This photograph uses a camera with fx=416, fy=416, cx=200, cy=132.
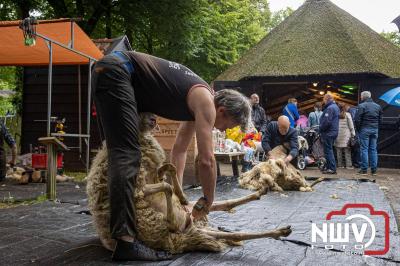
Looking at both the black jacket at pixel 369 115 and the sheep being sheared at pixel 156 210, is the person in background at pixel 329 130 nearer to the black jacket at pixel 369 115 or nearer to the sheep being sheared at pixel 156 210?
the black jacket at pixel 369 115

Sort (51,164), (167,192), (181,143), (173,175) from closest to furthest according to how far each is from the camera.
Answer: (167,192) → (173,175) → (181,143) → (51,164)

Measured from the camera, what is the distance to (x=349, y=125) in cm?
1273

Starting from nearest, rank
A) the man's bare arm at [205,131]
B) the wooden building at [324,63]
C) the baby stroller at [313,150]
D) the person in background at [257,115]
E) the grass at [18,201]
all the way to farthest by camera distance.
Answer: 1. the man's bare arm at [205,131]
2. the grass at [18,201]
3. the person in background at [257,115]
4. the baby stroller at [313,150]
5. the wooden building at [324,63]

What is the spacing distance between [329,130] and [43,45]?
7.61 m

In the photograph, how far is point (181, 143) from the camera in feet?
12.1

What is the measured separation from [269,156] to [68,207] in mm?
4090

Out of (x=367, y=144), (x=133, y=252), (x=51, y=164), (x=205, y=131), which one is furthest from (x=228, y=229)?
(x=367, y=144)

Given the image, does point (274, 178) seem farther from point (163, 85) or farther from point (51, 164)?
point (163, 85)

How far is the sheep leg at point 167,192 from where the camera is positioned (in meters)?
3.02

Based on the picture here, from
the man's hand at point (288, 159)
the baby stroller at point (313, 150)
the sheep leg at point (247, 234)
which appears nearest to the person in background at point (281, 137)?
the man's hand at point (288, 159)

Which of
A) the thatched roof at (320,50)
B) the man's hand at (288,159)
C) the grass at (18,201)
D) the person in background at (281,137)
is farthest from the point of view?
the thatched roof at (320,50)

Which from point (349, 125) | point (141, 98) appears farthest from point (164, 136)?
point (349, 125)

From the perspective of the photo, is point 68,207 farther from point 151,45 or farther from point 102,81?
point 151,45

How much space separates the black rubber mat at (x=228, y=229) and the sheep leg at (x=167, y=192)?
0.26 meters
